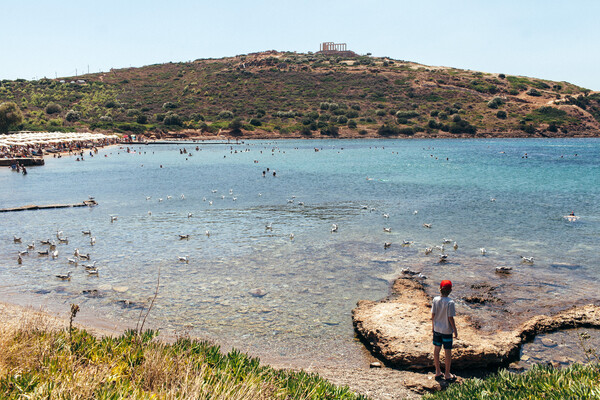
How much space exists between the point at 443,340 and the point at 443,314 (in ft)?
1.67

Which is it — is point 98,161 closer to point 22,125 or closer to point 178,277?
point 22,125

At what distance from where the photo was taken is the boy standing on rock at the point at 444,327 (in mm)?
8602

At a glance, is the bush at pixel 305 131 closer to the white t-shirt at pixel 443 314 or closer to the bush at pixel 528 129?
the bush at pixel 528 129

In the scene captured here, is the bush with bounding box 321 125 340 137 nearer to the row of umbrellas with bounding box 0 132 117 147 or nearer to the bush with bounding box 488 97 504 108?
the bush with bounding box 488 97 504 108

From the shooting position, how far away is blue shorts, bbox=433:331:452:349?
8.64m

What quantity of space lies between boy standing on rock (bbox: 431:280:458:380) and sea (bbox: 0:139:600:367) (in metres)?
1.83

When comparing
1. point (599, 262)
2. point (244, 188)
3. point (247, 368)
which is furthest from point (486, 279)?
point (244, 188)

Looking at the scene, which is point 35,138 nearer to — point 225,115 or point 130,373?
point 225,115

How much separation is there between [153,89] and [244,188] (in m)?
110

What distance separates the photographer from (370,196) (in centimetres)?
3388

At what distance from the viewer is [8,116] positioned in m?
79.0

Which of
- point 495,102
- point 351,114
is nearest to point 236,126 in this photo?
point 351,114

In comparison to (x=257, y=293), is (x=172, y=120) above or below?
above

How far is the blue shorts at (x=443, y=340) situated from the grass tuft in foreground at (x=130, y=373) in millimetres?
2468
